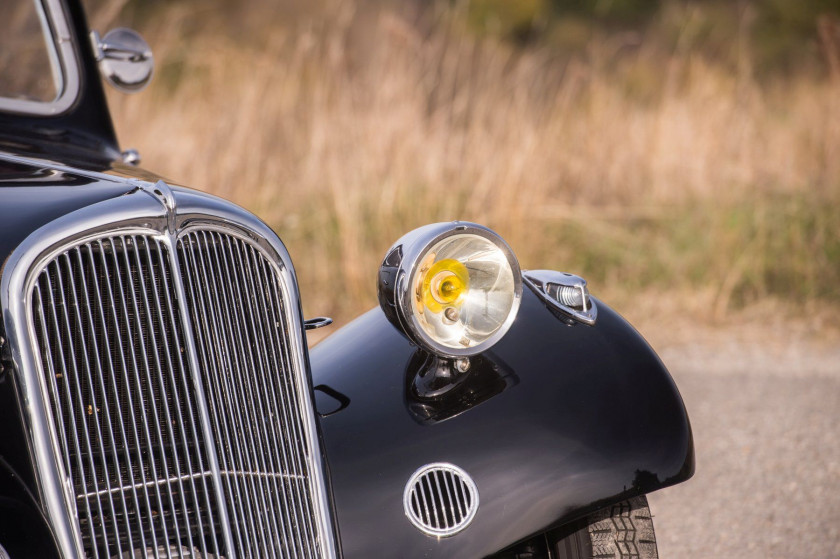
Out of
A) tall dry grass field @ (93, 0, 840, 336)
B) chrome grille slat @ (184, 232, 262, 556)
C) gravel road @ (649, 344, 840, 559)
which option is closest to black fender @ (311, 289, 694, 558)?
chrome grille slat @ (184, 232, 262, 556)

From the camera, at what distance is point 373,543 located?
1813 millimetres

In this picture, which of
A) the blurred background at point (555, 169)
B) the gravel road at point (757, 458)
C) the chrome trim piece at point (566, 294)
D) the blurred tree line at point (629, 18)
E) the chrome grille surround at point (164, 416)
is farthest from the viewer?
the blurred tree line at point (629, 18)

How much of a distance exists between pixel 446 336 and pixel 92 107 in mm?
1462

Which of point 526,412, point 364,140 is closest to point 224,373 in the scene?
point 526,412

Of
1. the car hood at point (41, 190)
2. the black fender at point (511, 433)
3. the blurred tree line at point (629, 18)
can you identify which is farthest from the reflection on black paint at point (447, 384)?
the blurred tree line at point (629, 18)

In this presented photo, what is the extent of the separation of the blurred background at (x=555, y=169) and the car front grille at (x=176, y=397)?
9.79 ft

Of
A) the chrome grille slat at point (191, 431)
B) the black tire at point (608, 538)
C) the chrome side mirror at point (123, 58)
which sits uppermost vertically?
the chrome side mirror at point (123, 58)

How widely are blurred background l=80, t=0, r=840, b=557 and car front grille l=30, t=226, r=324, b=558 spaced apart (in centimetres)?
298

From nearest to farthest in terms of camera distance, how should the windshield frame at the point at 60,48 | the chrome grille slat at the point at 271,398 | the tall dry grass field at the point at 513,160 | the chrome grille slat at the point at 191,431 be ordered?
the chrome grille slat at the point at 191,431
the chrome grille slat at the point at 271,398
the windshield frame at the point at 60,48
the tall dry grass field at the point at 513,160

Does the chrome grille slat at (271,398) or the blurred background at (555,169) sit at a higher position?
the blurred background at (555,169)

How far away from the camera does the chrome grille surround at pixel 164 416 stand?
1.55m

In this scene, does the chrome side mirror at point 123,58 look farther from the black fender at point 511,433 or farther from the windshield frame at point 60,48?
the black fender at point 511,433

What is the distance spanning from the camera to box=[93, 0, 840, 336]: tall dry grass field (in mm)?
5625

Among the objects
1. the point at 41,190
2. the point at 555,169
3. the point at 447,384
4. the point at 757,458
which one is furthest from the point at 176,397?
the point at 555,169
